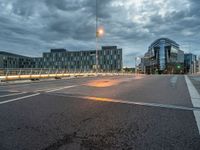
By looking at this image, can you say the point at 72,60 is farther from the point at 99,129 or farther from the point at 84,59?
the point at 99,129

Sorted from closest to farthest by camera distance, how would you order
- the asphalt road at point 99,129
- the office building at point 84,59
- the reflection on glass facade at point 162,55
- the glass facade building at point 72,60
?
1. the asphalt road at point 99,129
2. the glass facade building at point 72,60
3. the office building at point 84,59
4. the reflection on glass facade at point 162,55

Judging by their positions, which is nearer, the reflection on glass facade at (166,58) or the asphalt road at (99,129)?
the asphalt road at (99,129)

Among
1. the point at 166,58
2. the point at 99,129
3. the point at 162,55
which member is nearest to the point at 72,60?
the point at 162,55

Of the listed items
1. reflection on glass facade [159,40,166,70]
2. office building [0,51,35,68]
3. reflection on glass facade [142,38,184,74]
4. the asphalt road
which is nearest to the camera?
the asphalt road

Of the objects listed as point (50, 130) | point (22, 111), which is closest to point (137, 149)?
point (50, 130)

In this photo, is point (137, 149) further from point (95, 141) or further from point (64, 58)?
point (64, 58)

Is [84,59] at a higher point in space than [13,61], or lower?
higher

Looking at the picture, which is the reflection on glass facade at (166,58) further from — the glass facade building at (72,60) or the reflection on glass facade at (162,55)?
the glass facade building at (72,60)

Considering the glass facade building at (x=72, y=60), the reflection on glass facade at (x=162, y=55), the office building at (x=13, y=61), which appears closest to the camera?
the office building at (x=13, y=61)

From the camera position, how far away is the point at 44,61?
14062cm

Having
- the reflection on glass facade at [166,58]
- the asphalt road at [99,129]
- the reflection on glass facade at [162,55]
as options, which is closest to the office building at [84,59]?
the reflection on glass facade at [166,58]

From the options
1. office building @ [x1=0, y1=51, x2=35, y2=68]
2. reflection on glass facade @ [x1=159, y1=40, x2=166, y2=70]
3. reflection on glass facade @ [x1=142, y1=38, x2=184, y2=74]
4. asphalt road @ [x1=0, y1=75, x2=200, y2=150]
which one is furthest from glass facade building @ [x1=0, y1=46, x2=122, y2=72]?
asphalt road @ [x1=0, y1=75, x2=200, y2=150]

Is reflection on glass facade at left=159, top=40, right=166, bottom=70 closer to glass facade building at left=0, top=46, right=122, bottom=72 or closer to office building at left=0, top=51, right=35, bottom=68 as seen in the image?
glass facade building at left=0, top=46, right=122, bottom=72

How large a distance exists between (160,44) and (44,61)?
78.1 meters
